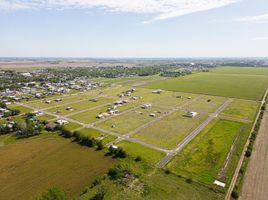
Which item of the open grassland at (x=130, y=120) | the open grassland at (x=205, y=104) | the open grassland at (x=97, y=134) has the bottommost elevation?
the open grassland at (x=97, y=134)

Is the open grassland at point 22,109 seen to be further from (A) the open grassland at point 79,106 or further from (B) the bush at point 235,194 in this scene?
(B) the bush at point 235,194

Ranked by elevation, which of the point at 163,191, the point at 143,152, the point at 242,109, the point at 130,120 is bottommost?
the point at 163,191

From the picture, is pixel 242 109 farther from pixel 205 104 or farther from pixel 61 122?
pixel 61 122

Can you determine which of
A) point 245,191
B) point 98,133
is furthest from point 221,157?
point 98,133

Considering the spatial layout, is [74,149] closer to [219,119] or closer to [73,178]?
[73,178]

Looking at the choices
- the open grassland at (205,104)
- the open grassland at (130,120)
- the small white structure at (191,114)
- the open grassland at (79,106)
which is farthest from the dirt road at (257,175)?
the open grassland at (79,106)

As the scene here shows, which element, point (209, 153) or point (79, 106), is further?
point (79, 106)

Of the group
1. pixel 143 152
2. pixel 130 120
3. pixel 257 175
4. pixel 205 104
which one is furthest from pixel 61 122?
pixel 205 104
